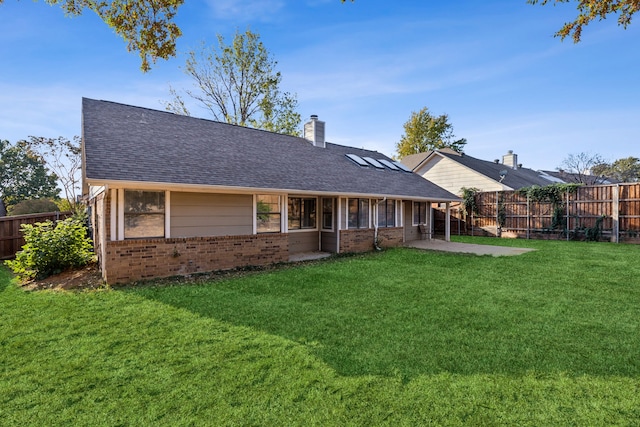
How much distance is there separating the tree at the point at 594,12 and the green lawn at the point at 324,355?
4.80 meters

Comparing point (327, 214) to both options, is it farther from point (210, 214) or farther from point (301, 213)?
point (210, 214)

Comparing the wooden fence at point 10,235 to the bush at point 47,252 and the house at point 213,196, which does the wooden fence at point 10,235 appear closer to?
the house at point 213,196

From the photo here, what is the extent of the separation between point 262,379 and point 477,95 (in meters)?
16.2

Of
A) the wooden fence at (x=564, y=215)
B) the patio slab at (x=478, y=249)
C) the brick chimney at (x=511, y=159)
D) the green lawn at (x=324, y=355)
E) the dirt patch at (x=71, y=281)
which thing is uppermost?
the brick chimney at (x=511, y=159)

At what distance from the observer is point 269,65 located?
915 inches

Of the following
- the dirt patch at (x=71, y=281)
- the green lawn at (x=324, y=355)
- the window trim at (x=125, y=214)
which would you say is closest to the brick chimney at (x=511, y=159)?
the green lawn at (x=324, y=355)

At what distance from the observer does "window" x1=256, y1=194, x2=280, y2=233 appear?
9.28 meters

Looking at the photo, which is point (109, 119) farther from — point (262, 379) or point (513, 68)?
point (513, 68)

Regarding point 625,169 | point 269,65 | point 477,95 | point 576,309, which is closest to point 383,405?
point 576,309

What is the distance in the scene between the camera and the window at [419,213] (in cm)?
1551

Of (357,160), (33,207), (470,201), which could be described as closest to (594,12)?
(357,160)

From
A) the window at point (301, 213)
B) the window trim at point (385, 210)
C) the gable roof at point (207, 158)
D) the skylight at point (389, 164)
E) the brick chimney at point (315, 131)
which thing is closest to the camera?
the gable roof at point (207, 158)

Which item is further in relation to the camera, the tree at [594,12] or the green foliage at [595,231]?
the green foliage at [595,231]

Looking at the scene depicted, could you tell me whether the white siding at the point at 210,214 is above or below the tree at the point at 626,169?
below
